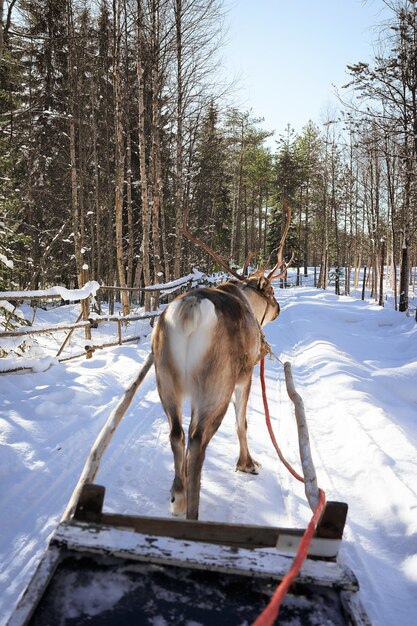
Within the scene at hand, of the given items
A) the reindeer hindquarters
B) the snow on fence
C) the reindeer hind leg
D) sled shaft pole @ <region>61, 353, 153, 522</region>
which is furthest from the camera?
the snow on fence

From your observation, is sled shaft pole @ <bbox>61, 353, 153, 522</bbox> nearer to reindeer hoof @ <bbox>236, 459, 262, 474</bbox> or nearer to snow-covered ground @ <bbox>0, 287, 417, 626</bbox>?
snow-covered ground @ <bbox>0, 287, 417, 626</bbox>

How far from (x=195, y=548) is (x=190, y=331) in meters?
1.35

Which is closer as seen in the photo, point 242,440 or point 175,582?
point 175,582

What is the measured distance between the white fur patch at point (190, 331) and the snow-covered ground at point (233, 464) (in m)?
1.31

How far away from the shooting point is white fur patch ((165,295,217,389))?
2.63 m

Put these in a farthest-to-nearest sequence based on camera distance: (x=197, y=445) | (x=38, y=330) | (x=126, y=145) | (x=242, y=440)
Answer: (x=126, y=145), (x=38, y=330), (x=242, y=440), (x=197, y=445)

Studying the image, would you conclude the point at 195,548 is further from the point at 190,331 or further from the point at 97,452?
the point at 190,331

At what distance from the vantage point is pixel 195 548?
4.93 ft

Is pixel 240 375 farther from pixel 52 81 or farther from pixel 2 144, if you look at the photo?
pixel 52 81

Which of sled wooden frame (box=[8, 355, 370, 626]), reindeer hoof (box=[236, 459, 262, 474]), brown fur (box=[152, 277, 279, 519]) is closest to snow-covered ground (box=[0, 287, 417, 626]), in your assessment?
reindeer hoof (box=[236, 459, 262, 474])

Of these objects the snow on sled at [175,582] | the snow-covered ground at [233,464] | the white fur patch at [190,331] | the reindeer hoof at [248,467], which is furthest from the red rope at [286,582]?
the reindeer hoof at [248,467]

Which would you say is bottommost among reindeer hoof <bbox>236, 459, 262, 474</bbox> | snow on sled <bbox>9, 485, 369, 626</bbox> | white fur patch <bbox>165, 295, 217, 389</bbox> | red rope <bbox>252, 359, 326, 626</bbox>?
reindeer hoof <bbox>236, 459, 262, 474</bbox>

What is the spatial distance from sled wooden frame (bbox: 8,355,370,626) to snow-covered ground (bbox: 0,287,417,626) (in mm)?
1060

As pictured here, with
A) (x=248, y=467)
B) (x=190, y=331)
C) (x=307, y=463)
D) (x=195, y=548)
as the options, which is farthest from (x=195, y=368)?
(x=248, y=467)
